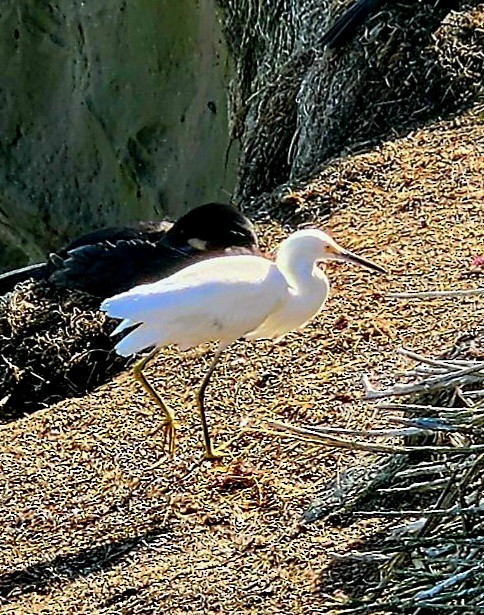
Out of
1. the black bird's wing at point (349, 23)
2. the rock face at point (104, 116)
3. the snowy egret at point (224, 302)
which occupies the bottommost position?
the rock face at point (104, 116)

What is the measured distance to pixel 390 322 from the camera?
4.78m

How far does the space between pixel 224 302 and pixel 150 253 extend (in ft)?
4.60

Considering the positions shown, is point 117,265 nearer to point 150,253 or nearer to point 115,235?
point 150,253

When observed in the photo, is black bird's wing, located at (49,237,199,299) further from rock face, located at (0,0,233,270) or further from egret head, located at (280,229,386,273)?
rock face, located at (0,0,233,270)

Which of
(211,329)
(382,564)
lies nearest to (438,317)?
(211,329)

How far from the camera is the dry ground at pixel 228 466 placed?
3.56 metres

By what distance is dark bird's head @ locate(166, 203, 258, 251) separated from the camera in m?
5.30

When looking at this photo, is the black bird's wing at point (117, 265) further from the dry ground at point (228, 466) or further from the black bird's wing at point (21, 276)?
the black bird's wing at point (21, 276)

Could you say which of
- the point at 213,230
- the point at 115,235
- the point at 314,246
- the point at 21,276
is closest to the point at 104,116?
the point at 21,276

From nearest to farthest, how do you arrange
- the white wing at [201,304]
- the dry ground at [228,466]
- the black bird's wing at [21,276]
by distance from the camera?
the dry ground at [228,466] → the white wing at [201,304] → the black bird's wing at [21,276]

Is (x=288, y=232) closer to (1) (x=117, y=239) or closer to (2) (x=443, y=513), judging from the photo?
(1) (x=117, y=239)

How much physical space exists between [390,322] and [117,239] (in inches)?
53.9

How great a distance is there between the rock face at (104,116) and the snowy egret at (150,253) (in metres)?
4.35

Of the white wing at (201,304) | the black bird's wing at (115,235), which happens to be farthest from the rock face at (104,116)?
the white wing at (201,304)
